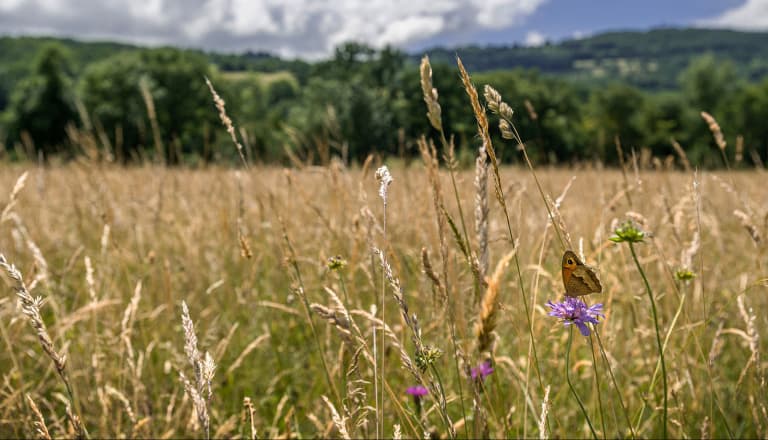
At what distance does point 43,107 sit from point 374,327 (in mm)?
46302

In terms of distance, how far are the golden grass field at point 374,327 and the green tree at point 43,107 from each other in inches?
1639

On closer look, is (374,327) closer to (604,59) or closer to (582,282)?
(582,282)

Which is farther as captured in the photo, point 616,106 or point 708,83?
point 616,106

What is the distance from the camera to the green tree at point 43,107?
124ft

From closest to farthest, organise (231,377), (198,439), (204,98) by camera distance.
A: 1. (198,439)
2. (231,377)
3. (204,98)

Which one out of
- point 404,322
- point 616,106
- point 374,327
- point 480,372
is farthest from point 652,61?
point 374,327

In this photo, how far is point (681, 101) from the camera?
54.8 metres

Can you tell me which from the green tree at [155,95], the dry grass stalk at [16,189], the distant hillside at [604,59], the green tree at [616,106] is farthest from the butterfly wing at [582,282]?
the distant hillside at [604,59]

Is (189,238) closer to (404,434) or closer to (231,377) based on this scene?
(231,377)

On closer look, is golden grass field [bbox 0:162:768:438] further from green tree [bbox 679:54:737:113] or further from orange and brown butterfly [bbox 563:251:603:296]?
green tree [bbox 679:54:737:113]

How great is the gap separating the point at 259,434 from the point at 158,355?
28.0 inches

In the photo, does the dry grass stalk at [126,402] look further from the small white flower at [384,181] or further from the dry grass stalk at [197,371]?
the small white flower at [384,181]

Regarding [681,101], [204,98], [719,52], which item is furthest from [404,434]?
[719,52]

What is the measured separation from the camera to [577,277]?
64cm
